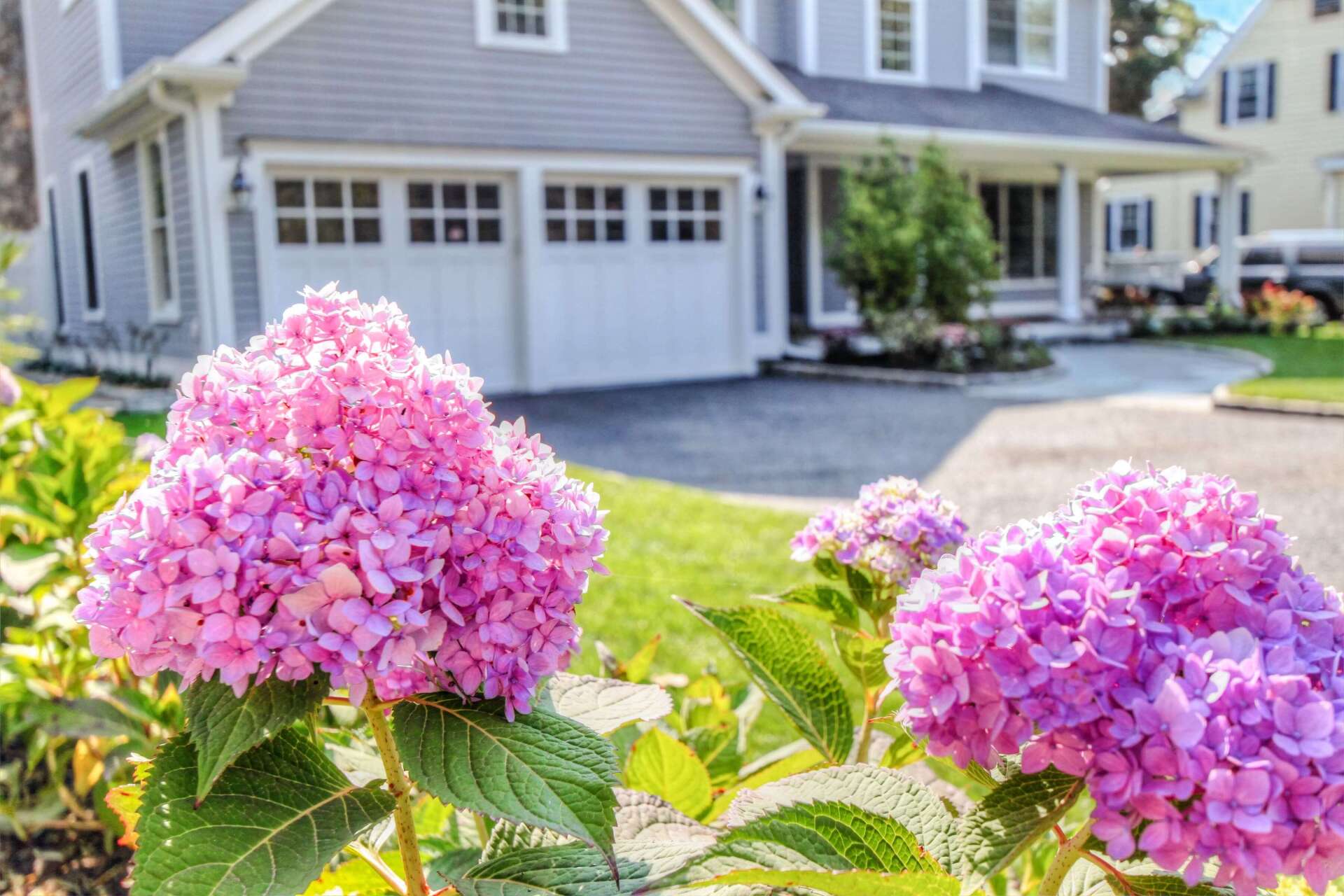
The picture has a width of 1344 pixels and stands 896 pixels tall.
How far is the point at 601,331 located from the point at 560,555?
13530mm

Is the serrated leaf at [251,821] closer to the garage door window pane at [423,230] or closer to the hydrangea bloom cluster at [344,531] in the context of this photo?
the hydrangea bloom cluster at [344,531]

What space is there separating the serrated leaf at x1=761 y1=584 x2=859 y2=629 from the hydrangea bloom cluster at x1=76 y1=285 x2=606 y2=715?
20.2 inches

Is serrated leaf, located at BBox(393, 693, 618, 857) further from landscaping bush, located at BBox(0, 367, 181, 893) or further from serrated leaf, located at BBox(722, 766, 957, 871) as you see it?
landscaping bush, located at BBox(0, 367, 181, 893)

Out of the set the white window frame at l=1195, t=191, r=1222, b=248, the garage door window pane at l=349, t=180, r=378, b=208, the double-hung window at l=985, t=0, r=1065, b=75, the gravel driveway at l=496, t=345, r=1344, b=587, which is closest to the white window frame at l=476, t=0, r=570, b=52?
the garage door window pane at l=349, t=180, r=378, b=208

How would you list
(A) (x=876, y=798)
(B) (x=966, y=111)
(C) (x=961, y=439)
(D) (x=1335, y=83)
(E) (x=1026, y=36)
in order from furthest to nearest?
(D) (x=1335, y=83), (E) (x=1026, y=36), (B) (x=966, y=111), (C) (x=961, y=439), (A) (x=876, y=798)

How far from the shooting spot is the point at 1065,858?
1121 mm

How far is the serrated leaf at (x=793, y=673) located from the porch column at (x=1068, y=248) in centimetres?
1980

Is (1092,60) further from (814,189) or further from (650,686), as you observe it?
(650,686)

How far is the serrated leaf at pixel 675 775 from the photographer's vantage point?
1.86 m

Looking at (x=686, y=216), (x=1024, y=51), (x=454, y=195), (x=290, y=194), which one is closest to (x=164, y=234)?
(x=290, y=194)

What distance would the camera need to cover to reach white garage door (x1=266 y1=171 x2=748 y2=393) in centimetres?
1304

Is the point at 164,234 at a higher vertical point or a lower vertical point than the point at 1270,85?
lower

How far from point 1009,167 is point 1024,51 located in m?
2.33

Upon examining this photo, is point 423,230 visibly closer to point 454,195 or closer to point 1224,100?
point 454,195
